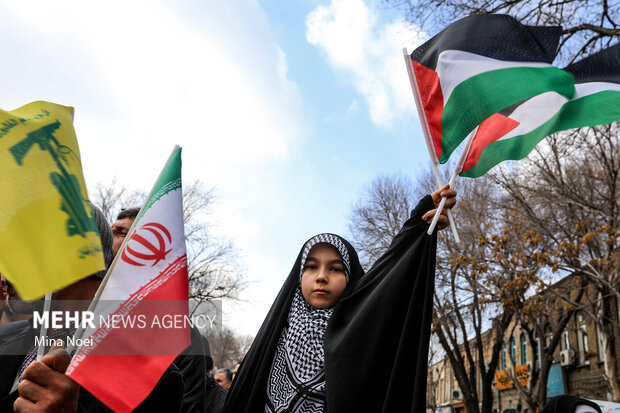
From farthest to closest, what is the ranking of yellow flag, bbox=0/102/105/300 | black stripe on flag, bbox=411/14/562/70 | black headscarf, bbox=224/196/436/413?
black stripe on flag, bbox=411/14/562/70, black headscarf, bbox=224/196/436/413, yellow flag, bbox=0/102/105/300

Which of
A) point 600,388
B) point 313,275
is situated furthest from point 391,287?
point 600,388

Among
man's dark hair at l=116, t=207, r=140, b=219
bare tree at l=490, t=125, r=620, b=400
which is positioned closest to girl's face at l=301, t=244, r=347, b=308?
man's dark hair at l=116, t=207, r=140, b=219

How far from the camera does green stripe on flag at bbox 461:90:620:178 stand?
3.19 metres

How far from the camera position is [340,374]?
2332mm

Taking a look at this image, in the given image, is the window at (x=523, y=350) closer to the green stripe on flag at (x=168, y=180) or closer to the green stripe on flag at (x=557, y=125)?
the green stripe on flag at (x=557, y=125)

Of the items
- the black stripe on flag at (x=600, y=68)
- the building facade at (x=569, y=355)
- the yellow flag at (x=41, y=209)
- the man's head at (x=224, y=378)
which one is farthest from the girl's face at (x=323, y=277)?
the building facade at (x=569, y=355)

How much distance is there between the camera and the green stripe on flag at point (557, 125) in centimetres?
319

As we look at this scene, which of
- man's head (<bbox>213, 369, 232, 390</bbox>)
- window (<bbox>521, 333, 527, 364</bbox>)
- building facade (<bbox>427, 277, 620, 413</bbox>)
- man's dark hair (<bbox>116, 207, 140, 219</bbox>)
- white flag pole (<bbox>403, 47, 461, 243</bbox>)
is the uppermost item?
window (<bbox>521, 333, 527, 364</bbox>)

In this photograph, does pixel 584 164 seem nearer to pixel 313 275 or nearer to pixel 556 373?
pixel 313 275

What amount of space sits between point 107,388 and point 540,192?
12.5 m

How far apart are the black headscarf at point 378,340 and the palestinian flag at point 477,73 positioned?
25.6 inches

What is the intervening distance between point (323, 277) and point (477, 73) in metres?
1.52

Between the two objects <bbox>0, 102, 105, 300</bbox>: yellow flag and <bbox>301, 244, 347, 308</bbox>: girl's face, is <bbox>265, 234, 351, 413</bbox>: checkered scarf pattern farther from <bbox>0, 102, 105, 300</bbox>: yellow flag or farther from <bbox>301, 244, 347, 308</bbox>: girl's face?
<bbox>0, 102, 105, 300</bbox>: yellow flag

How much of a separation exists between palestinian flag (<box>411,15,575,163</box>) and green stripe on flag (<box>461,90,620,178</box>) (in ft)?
0.37
